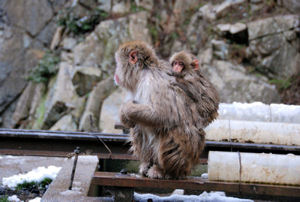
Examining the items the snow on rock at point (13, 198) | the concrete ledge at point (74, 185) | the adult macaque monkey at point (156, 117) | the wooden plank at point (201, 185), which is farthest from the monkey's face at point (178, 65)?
the snow on rock at point (13, 198)

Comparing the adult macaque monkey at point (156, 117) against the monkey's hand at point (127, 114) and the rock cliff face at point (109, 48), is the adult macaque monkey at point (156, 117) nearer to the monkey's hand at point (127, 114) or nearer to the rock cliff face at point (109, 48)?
the monkey's hand at point (127, 114)

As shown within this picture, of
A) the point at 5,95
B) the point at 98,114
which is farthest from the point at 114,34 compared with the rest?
the point at 5,95

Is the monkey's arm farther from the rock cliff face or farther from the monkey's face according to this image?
the rock cliff face

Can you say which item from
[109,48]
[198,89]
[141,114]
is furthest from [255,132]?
[109,48]

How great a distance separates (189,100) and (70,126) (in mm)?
6939

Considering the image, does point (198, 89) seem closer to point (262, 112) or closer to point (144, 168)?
point (144, 168)

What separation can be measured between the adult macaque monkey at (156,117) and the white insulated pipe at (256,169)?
0.20 metres

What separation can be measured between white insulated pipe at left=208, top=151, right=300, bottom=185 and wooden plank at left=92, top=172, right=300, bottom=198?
6 cm

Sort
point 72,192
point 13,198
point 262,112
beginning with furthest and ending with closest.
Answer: point 262,112, point 13,198, point 72,192

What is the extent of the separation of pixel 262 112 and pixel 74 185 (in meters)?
2.56

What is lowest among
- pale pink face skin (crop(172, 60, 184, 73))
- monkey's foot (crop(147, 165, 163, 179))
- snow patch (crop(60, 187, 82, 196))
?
snow patch (crop(60, 187, 82, 196))

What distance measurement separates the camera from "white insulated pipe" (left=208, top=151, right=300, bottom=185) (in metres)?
2.82

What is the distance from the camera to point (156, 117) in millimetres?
2762

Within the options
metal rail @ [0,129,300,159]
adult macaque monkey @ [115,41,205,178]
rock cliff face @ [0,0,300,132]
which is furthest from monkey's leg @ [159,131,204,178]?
rock cliff face @ [0,0,300,132]
